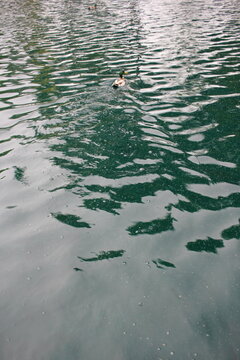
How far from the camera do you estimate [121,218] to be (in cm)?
518

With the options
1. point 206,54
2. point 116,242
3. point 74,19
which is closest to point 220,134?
point 116,242

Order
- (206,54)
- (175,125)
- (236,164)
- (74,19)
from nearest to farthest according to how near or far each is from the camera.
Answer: (236,164) < (175,125) < (206,54) < (74,19)

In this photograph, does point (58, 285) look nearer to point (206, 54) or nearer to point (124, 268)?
point (124, 268)

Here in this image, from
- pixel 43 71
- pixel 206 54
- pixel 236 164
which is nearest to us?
pixel 236 164

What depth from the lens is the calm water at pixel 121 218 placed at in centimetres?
346

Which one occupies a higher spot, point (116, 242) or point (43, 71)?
point (43, 71)

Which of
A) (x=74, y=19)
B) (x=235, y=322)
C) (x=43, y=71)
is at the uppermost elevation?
(x=74, y=19)

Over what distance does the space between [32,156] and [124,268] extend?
4.21m

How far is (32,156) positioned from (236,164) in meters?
5.07

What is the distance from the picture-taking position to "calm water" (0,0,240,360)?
3.46 m

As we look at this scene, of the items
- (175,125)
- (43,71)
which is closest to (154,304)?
(175,125)

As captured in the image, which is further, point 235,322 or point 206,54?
point 206,54

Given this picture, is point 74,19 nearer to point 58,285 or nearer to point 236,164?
point 236,164

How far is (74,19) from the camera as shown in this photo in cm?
2850
